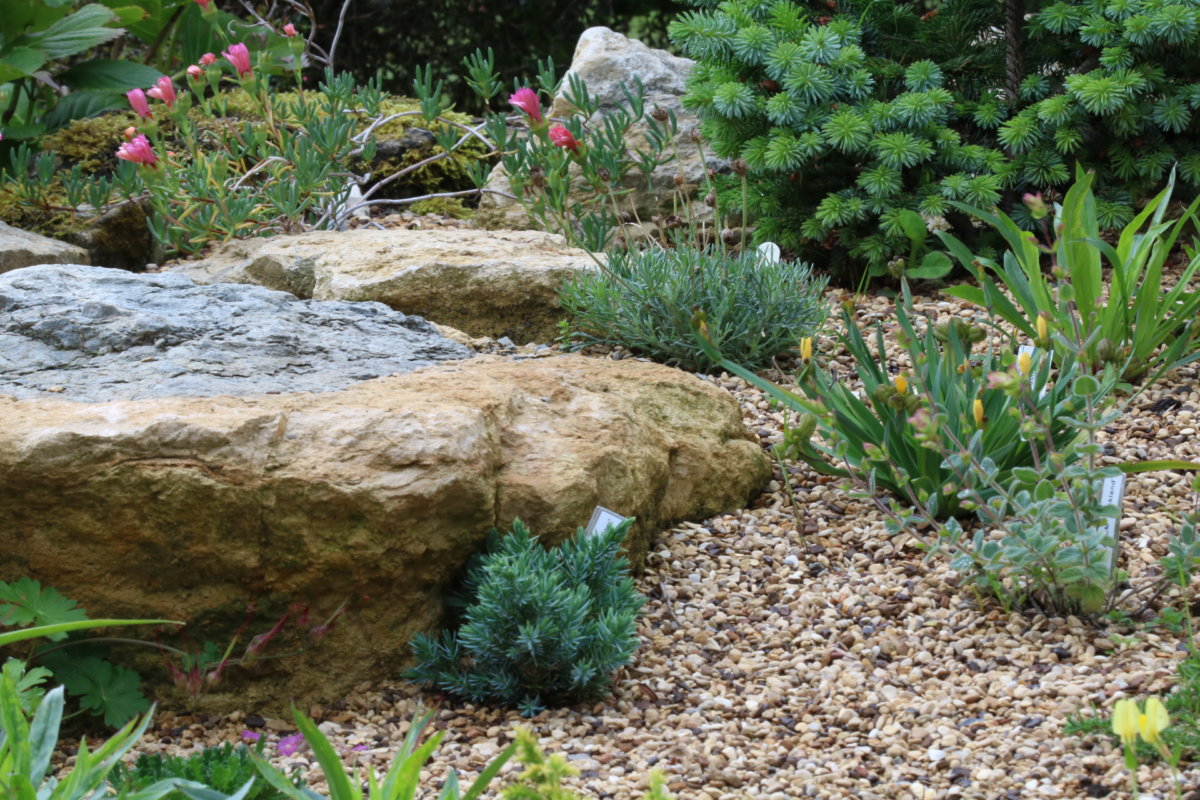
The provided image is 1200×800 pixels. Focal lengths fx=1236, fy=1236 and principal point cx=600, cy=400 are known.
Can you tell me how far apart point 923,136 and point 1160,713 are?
354 cm

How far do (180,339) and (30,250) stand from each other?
5.93 feet

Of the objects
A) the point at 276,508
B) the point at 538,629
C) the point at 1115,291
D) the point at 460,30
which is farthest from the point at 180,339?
the point at 460,30

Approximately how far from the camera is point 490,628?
2.61 metres

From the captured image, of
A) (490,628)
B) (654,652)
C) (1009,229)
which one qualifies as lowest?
(654,652)

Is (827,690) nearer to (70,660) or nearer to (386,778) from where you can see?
(386,778)

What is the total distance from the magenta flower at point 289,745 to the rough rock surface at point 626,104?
3.66 meters

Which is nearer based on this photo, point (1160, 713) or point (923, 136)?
point (1160, 713)

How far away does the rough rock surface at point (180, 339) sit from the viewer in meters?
3.03

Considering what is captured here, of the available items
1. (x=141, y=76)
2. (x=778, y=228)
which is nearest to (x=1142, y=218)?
(x=778, y=228)

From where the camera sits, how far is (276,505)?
2.62m

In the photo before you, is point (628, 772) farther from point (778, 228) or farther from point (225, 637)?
point (778, 228)

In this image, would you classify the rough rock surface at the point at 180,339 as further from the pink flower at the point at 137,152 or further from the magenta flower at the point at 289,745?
the magenta flower at the point at 289,745

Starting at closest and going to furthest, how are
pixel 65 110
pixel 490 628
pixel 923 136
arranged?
pixel 490 628, pixel 923 136, pixel 65 110

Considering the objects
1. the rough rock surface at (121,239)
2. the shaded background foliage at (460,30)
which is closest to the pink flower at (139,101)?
the rough rock surface at (121,239)
